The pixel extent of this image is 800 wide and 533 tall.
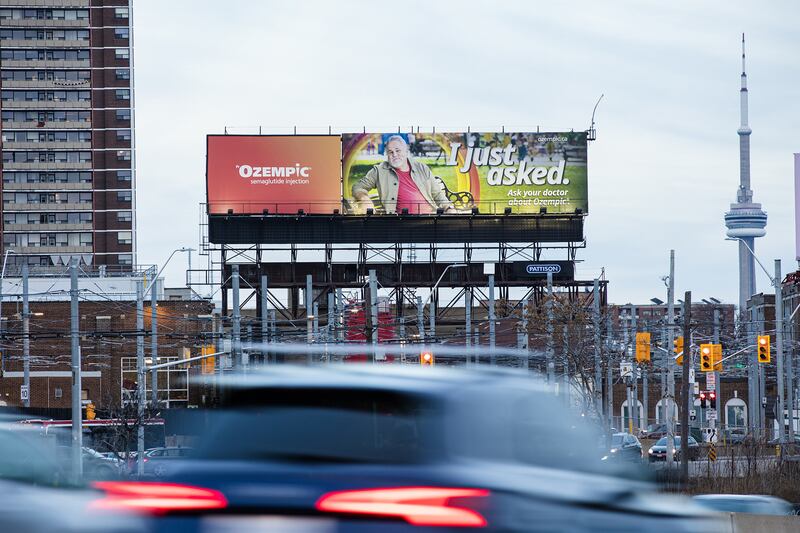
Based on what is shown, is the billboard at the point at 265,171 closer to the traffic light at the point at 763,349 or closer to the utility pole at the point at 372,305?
the utility pole at the point at 372,305

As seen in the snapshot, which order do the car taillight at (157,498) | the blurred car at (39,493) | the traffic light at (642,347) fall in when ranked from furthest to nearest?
the traffic light at (642,347) → the blurred car at (39,493) → the car taillight at (157,498)

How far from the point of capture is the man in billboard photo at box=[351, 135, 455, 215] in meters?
88.2

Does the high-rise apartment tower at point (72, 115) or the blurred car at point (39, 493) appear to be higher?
the high-rise apartment tower at point (72, 115)

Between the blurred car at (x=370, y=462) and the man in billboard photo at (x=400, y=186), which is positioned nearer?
the blurred car at (x=370, y=462)

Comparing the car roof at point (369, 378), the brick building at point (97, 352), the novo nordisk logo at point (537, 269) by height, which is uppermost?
the novo nordisk logo at point (537, 269)

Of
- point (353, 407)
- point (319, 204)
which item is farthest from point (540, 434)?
point (319, 204)

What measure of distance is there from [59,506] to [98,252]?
405 feet

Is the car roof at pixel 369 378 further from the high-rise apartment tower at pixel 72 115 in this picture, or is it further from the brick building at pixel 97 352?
the high-rise apartment tower at pixel 72 115

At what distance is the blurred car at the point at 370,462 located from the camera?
648 centimetres

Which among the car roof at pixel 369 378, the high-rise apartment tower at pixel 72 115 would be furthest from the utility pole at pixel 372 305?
the high-rise apartment tower at pixel 72 115

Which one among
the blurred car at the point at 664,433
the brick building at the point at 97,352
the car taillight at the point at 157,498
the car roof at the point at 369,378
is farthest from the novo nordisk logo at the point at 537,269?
the car taillight at the point at 157,498

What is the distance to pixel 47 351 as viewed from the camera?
9550 centimetres

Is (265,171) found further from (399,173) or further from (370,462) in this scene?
(370,462)

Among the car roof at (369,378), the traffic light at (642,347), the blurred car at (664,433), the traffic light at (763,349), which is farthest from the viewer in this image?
the blurred car at (664,433)
